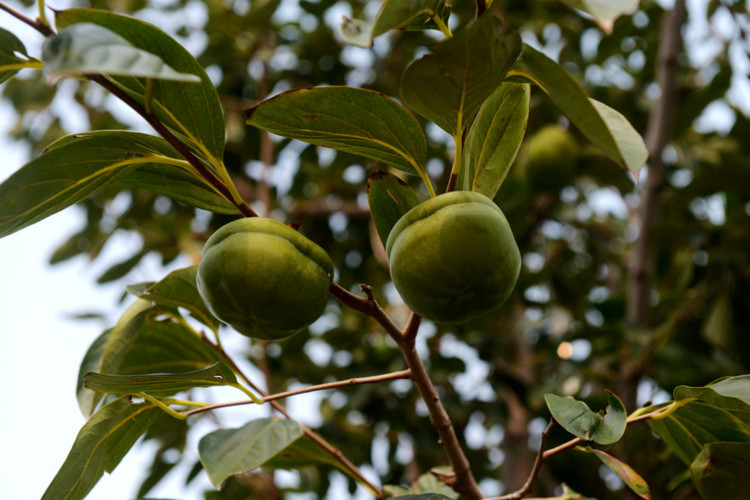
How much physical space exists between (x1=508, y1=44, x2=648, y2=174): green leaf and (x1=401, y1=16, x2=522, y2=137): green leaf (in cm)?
2

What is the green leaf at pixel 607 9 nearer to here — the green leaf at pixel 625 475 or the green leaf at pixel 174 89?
the green leaf at pixel 174 89

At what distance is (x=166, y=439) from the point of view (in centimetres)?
207

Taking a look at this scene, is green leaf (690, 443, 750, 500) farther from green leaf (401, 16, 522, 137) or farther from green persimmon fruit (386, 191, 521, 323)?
Answer: green leaf (401, 16, 522, 137)

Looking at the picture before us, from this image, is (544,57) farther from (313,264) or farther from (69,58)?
(69,58)

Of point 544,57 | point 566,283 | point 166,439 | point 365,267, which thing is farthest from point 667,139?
point 166,439

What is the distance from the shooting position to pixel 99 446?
0.81 m

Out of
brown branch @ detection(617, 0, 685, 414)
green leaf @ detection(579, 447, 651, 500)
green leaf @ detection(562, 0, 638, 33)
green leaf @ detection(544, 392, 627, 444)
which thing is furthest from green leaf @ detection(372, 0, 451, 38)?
brown branch @ detection(617, 0, 685, 414)

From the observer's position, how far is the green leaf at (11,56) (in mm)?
680

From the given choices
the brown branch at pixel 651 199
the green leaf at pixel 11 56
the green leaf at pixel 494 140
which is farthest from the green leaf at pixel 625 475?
the brown branch at pixel 651 199

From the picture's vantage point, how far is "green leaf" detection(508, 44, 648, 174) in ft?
2.01

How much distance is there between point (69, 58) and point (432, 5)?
34cm

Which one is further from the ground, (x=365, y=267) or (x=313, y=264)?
(x=313, y=264)

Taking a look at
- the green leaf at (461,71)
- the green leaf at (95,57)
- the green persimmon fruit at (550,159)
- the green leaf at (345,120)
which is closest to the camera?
the green leaf at (95,57)

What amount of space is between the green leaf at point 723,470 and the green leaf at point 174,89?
671 millimetres
